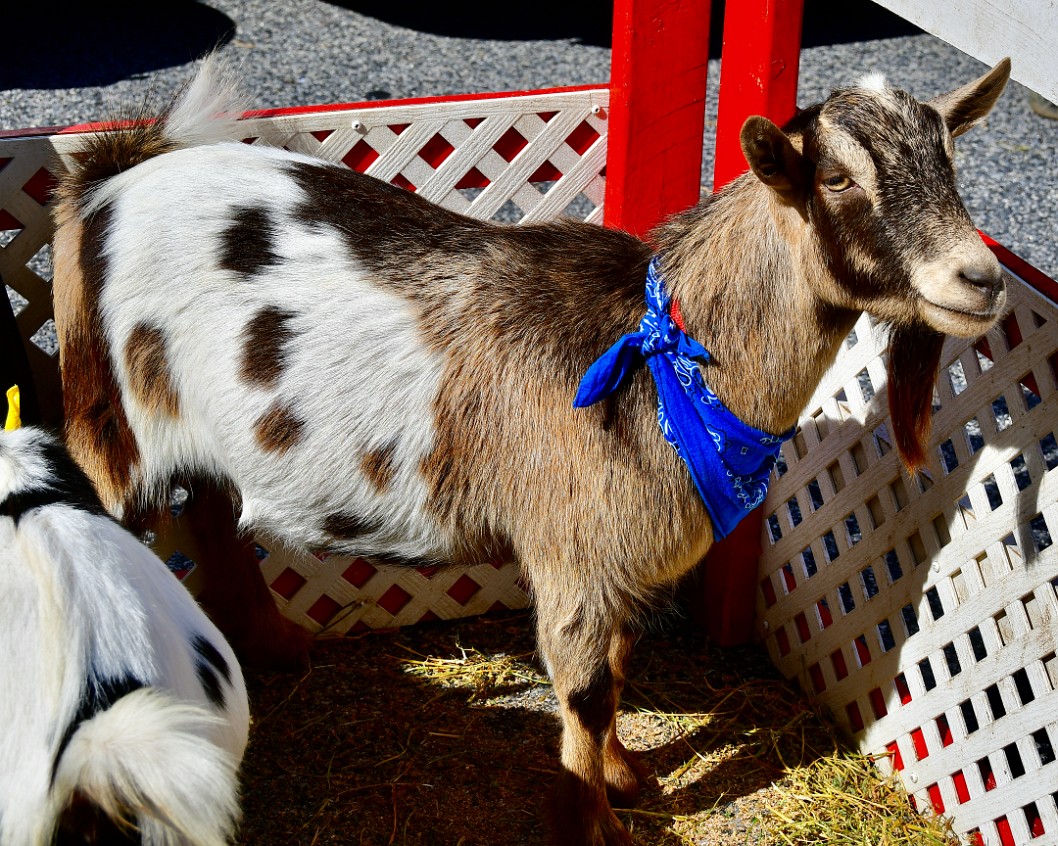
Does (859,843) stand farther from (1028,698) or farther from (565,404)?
(565,404)

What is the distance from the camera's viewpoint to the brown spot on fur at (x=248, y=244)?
2.54 m

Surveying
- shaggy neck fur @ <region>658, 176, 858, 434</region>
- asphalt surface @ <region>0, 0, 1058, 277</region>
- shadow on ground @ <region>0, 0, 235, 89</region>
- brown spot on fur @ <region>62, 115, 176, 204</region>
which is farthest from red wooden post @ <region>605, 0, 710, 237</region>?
shadow on ground @ <region>0, 0, 235, 89</region>

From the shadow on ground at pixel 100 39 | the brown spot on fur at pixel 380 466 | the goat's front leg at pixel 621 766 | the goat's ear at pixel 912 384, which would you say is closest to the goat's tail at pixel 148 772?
the brown spot on fur at pixel 380 466

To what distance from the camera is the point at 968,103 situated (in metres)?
2.21

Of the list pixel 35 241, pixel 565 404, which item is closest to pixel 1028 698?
pixel 565 404

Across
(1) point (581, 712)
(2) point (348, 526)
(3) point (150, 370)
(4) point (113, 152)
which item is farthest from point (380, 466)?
(4) point (113, 152)

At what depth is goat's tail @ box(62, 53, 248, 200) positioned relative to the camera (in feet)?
9.06

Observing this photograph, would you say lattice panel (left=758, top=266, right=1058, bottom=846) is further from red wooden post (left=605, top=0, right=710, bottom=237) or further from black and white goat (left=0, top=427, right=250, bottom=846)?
black and white goat (left=0, top=427, right=250, bottom=846)

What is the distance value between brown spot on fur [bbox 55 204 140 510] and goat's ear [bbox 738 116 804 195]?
1.52m

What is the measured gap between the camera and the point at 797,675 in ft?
11.2

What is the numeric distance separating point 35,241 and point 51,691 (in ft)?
5.76

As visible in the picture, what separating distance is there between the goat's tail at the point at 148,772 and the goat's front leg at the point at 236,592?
1.60m

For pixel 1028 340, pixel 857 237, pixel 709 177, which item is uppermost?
pixel 857 237

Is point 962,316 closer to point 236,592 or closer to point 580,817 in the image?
point 580,817
